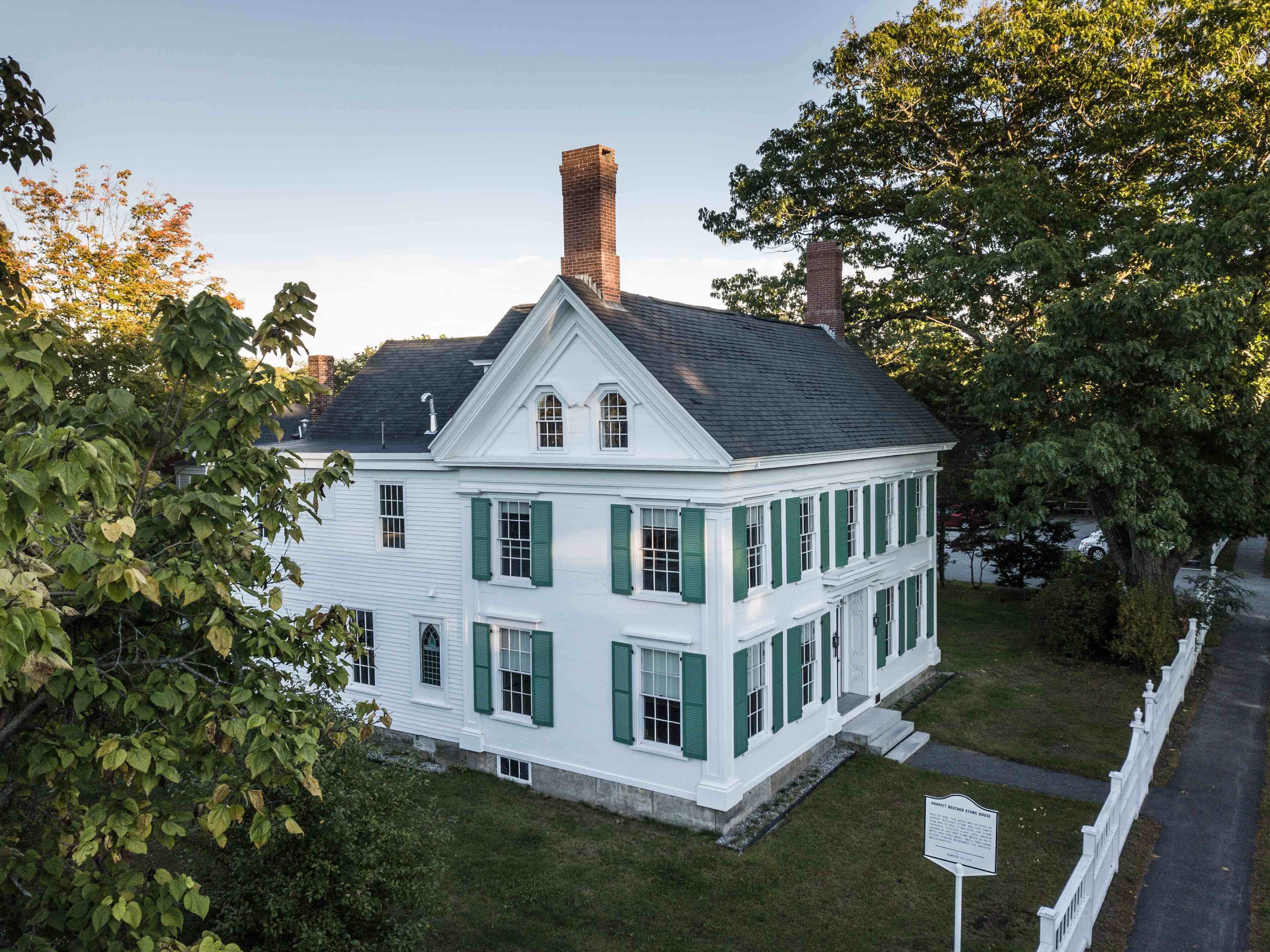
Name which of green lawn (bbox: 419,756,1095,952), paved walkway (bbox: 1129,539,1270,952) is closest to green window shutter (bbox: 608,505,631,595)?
green lawn (bbox: 419,756,1095,952)

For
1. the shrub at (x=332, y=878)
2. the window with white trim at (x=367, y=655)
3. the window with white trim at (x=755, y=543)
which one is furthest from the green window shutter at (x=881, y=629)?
the shrub at (x=332, y=878)

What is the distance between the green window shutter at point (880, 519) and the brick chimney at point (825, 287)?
6.28 metres

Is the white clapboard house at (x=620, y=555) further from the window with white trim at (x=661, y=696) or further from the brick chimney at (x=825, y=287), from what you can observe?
the brick chimney at (x=825, y=287)

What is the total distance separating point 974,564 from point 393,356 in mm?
30185

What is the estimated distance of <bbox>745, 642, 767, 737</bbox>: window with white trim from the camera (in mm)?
15414

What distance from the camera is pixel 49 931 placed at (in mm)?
7074

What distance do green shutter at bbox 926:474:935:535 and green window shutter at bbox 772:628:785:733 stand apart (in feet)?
29.9

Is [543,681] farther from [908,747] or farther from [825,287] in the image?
[825,287]

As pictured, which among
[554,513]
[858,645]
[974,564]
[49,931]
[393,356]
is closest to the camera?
[49,931]

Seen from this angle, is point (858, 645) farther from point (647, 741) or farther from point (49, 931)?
point (49, 931)

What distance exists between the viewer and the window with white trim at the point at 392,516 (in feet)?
61.3

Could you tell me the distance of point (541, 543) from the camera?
1652 centimetres

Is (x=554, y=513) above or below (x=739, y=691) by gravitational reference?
above

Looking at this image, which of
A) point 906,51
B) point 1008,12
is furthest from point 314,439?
point 1008,12
